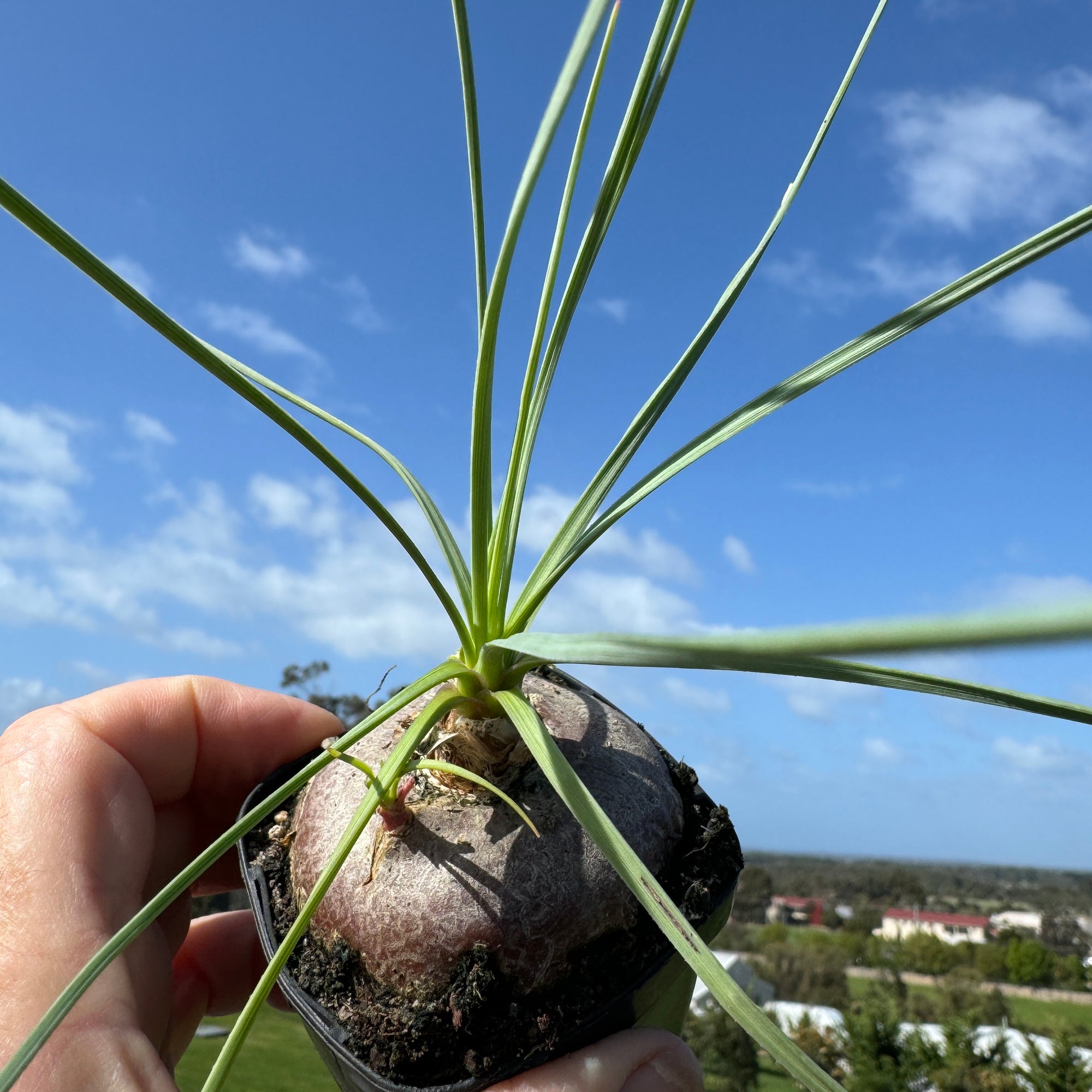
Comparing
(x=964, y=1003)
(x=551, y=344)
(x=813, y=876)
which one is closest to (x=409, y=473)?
(x=551, y=344)

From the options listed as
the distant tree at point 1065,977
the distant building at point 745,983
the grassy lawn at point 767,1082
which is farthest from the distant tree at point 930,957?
the grassy lawn at point 767,1082

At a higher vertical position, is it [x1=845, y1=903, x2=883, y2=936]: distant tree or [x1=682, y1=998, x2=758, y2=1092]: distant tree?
[x1=845, y1=903, x2=883, y2=936]: distant tree

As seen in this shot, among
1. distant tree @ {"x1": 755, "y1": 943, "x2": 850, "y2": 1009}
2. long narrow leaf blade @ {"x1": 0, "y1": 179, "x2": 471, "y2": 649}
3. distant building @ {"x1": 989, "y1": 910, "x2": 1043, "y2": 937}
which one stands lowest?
distant tree @ {"x1": 755, "y1": 943, "x2": 850, "y2": 1009}

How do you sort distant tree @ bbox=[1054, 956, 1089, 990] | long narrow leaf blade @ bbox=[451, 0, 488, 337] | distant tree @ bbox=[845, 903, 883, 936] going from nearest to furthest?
1. long narrow leaf blade @ bbox=[451, 0, 488, 337]
2. distant tree @ bbox=[1054, 956, 1089, 990]
3. distant tree @ bbox=[845, 903, 883, 936]

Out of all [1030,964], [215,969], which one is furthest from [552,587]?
[1030,964]

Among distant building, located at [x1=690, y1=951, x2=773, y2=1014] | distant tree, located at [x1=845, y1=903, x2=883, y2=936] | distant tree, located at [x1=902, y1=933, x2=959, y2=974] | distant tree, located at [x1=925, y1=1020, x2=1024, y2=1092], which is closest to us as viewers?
distant tree, located at [x1=925, y1=1020, x2=1024, y2=1092]

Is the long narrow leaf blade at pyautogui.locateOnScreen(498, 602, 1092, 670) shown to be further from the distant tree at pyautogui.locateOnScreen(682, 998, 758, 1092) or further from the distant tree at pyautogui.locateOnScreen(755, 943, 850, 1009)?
the distant tree at pyautogui.locateOnScreen(755, 943, 850, 1009)

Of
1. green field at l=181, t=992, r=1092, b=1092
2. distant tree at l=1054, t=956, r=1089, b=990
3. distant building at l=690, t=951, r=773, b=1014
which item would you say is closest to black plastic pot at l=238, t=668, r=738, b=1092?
green field at l=181, t=992, r=1092, b=1092
